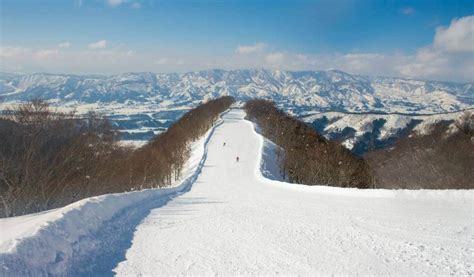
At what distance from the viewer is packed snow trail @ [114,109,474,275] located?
767 cm

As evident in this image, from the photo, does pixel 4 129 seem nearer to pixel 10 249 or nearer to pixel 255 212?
pixel 255 212

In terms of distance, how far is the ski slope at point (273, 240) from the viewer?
752 centimetres

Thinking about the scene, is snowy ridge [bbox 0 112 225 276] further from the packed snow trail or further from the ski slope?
the packed snow trail

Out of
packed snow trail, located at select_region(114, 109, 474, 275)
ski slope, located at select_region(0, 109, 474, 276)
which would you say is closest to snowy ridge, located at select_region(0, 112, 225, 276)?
ski slope, located at select_region(0, 109, 474, 276)

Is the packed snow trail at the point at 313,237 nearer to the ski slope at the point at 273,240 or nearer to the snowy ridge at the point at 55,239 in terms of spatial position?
the ski slope at the point at 273,240

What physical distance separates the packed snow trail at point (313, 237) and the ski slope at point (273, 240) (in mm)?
19

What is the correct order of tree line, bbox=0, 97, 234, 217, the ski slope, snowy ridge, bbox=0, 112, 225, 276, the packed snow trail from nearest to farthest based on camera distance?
snowy ridge, bbox=0, 112, 225, 276 → the ski slope → the packed snow trail → tree line, bbox=0, 97, 234, 217

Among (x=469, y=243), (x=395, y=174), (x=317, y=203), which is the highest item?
(x=469, y=243)

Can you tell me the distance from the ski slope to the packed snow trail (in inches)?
0.8

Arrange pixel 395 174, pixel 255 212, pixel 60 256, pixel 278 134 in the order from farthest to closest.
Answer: pixel 278 134, pixel 395 174, pixel 255 212, pixel 60 256

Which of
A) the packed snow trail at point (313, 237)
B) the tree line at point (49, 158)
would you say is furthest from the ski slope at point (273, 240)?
the tree line at point (49, 158)

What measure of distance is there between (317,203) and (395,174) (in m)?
28.5

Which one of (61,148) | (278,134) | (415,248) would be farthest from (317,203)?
(278,134)

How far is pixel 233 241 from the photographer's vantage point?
9.61 metres
